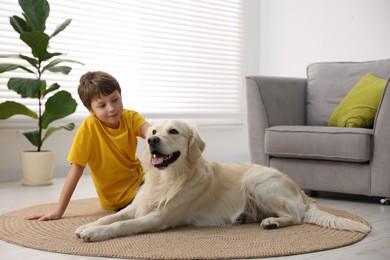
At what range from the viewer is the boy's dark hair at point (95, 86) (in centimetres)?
272

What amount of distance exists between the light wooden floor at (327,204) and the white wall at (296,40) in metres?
0.95

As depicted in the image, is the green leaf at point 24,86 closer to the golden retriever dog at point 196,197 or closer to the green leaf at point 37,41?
the green leaf at point 37,41

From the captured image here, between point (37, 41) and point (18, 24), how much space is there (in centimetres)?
23

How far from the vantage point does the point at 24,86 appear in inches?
153

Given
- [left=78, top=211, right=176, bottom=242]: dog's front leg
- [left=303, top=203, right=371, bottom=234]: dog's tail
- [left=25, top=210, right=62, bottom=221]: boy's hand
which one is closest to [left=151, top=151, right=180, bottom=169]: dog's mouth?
[left=78, top=211, right=176, bottom=242]: dog's front leg

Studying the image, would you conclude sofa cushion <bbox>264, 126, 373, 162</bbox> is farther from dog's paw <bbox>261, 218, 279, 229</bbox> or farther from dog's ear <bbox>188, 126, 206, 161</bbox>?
dog's ear <bbox>188, 126, 206, 161</bbox>

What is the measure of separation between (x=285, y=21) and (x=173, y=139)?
14.9 feet

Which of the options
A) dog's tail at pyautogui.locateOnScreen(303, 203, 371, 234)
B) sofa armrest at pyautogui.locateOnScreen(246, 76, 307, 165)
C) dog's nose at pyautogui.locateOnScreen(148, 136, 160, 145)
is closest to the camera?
dog's nose at pyautogui.locateOnScreen(148, 136, 160, 145)

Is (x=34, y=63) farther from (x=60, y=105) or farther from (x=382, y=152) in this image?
(x=382, y=152)

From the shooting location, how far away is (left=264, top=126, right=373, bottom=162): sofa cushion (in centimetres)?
329

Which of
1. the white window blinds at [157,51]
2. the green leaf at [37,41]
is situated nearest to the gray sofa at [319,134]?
the green leaf at [37,41]

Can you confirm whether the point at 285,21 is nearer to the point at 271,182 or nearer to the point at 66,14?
the point at 66,14

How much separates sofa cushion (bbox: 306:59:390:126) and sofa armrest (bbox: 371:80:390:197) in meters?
0.81

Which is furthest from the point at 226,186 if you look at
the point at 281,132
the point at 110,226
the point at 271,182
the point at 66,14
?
the point at 66,14
